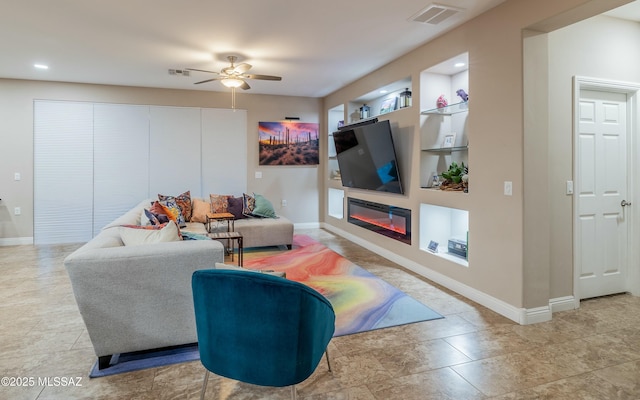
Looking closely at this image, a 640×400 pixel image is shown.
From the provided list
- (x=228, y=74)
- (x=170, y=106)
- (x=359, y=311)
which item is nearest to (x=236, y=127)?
(x=170, y=106)

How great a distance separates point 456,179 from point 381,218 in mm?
1704

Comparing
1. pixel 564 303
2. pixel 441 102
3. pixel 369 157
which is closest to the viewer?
pixel 564 303

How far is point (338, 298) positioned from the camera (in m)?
3.50

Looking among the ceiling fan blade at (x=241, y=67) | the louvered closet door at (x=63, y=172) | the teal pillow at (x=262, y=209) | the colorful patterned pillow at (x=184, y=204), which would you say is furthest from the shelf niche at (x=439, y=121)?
the louvered closet door at (x=63, y=172)

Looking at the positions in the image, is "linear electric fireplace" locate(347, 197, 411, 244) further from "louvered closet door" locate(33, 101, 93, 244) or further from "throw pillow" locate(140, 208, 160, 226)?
"louvered closet door" locate(33, 101, 93, 244)

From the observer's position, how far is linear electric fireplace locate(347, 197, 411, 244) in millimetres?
4691

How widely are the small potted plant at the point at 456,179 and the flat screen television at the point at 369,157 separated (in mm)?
795

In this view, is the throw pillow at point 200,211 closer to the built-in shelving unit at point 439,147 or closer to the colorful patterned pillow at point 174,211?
the colorful patterned pillow at point 174,211

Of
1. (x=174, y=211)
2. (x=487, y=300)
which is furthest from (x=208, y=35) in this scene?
(x=487, y=300)

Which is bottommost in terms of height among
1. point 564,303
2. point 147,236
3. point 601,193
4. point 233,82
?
point 564,303

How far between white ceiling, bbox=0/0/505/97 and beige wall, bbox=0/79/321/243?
0.46 m

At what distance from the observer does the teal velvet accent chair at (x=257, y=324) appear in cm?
156

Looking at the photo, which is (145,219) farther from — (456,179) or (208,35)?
(456,179)

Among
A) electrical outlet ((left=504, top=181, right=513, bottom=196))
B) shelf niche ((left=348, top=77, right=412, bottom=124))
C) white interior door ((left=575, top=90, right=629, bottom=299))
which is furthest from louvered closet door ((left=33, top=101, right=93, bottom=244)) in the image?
white interior door ((left=575, top=90, right=629, bottom=299))
